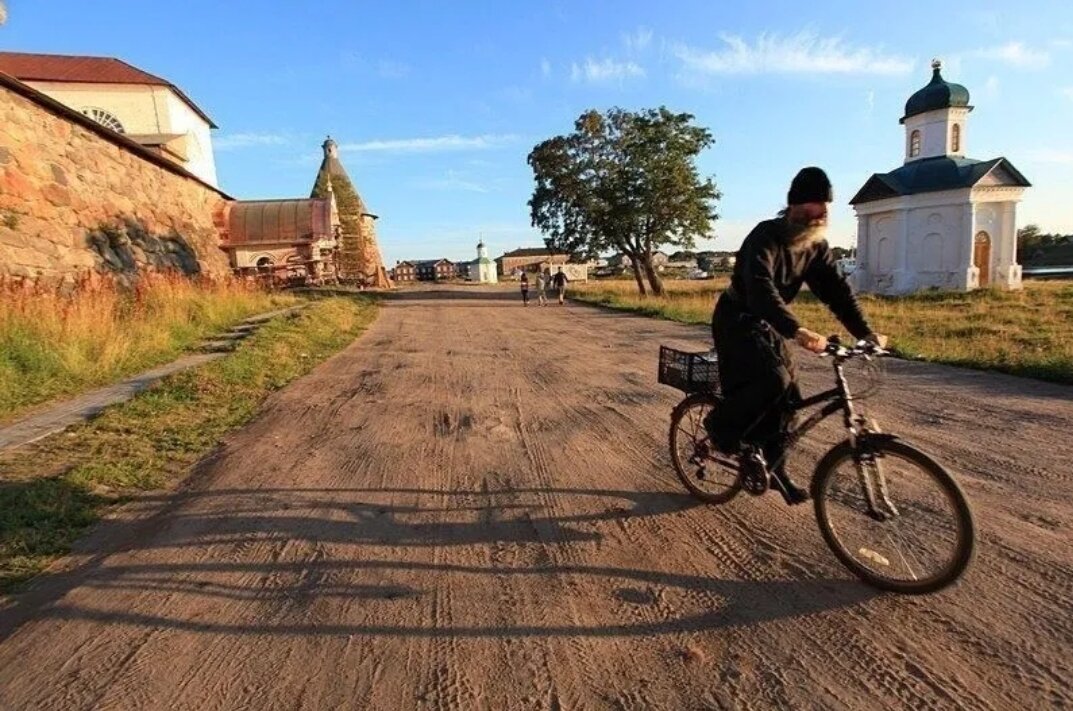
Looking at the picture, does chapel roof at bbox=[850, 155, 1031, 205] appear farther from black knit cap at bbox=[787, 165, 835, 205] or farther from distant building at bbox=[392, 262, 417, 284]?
distant building at bbox=[392, 262, 417, 284]

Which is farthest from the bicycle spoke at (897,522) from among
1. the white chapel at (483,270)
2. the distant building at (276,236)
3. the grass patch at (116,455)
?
the white chapel at (483,270)

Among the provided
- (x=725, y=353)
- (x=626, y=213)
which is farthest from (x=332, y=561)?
(x=626, y=213)

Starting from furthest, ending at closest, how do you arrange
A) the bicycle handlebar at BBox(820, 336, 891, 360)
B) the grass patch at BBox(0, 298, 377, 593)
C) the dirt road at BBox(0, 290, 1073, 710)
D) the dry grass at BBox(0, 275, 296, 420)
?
1. the dry grass at BBox(0, 275, 296, 420)
2. the grass patch at BBox(0, 298, 377, 593)
3. the bicycle handlebar at BBox(820, 336, 891, 360)
4. the dirt road at BBox(0, 290, 1073, 710)

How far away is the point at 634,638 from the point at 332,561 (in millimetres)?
1792

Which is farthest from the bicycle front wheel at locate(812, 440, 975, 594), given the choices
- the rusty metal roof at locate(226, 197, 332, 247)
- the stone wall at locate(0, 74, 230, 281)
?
the rusty metal roof at locate(226, 197, 332, 247)

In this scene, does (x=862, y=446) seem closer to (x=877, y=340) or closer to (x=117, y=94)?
(x=877, y=340)

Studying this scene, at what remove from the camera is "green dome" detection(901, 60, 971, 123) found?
124ft

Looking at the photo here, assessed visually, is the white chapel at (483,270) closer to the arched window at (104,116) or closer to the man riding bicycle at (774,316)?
the arched window at (104,116)

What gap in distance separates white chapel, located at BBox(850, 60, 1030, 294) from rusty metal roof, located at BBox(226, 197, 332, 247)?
110ft

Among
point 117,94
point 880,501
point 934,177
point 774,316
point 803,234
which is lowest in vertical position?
point 880,501

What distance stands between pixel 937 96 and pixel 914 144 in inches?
114

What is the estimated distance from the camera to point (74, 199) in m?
14.0

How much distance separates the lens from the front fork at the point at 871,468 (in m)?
3.15

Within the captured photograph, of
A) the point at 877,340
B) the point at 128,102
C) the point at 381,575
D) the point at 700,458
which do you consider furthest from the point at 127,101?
the point at 877,340
